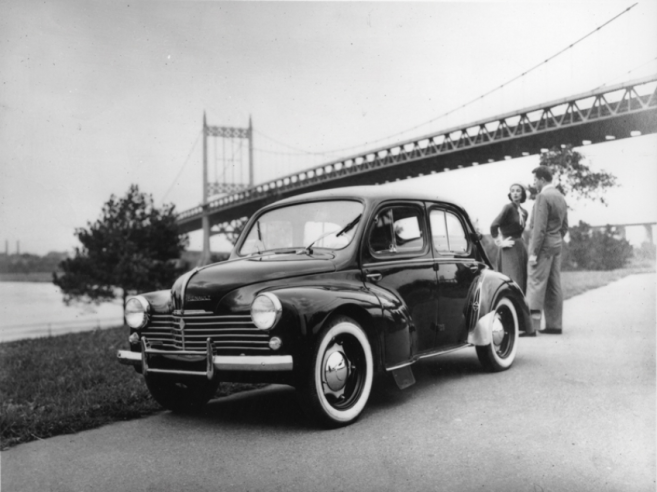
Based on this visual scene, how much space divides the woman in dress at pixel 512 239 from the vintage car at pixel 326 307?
170cm

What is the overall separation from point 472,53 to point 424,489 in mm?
3032

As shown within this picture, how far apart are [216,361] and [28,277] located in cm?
200

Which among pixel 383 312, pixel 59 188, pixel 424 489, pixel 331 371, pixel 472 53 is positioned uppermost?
pixel 472 53

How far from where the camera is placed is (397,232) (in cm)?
416

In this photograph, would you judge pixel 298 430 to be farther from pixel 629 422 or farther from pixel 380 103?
pixel 380 103

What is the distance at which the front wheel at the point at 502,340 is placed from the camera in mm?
4676

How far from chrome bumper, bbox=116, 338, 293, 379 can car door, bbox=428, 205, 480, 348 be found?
163 centimetres

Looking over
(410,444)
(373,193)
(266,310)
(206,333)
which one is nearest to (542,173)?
(373,193)

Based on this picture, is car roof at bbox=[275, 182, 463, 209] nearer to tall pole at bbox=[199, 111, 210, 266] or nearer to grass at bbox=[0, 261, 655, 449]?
tall pole at bbox=[199, 111, 210, 266]

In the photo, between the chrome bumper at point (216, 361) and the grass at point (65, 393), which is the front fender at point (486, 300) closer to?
the grass at point (65, 393)

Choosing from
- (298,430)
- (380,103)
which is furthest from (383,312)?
(380,103)

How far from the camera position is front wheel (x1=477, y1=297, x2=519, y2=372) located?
4.68 meters

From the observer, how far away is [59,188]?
141 inches

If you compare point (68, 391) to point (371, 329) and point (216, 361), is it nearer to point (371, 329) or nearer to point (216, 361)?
point (216, 361)
